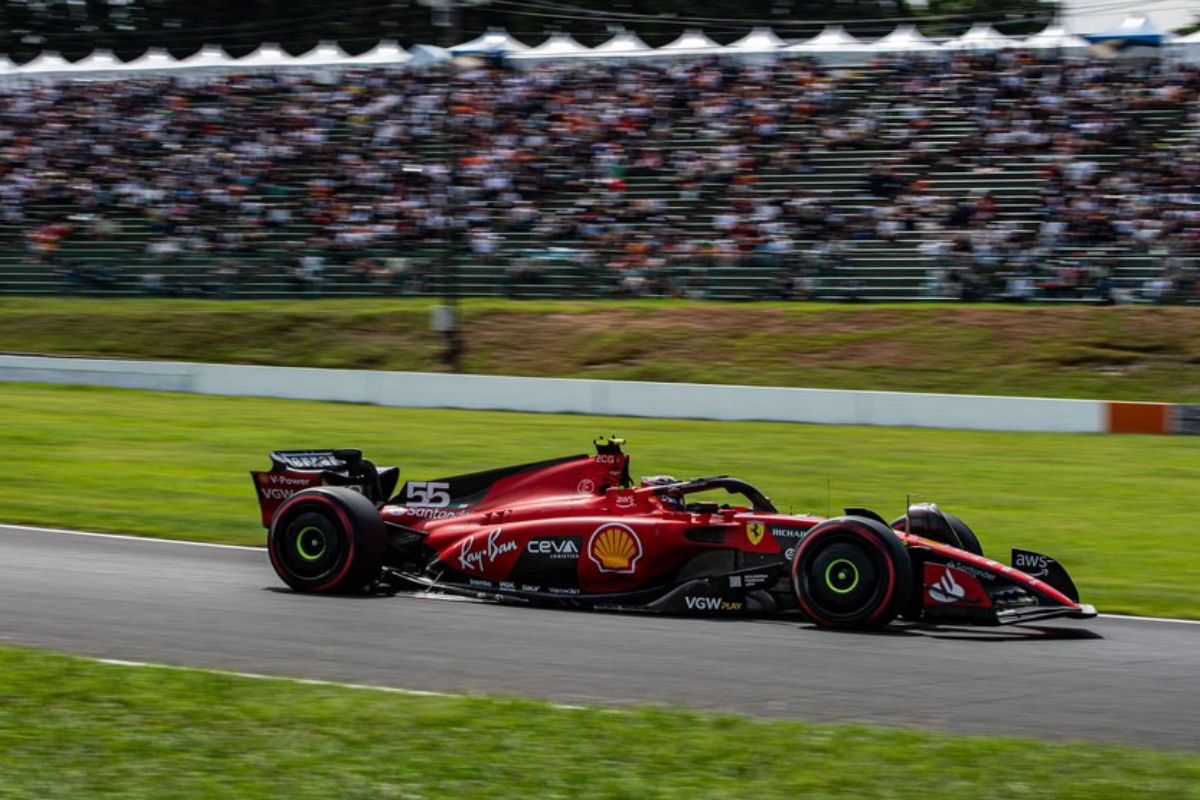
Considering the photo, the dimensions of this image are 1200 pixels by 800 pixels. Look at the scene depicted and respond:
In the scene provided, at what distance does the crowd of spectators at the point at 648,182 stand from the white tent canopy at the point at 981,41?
1.48ft

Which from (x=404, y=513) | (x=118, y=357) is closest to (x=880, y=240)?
(x=118, y=357)

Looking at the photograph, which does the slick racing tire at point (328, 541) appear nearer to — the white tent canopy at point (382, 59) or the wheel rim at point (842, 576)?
the wheel rim at point (842, 576)

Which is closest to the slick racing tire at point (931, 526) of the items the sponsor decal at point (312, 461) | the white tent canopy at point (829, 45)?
the sponsor decal at point (312, 461)

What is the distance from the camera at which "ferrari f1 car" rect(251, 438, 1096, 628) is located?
8.41 meters

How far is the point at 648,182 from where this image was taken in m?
29.0

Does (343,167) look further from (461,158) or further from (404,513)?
(404,513)

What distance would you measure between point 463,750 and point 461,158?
2596cm

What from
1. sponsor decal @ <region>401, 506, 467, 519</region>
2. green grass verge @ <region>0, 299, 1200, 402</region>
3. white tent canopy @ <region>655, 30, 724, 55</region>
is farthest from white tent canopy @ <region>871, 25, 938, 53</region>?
sponsor decal @ <region>401, 506, 467, 519</region>

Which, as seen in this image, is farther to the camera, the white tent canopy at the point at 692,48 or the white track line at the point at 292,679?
the white tent canopy at the point at 692,48

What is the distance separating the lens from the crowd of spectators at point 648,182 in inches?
998

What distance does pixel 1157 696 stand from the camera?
277 inches

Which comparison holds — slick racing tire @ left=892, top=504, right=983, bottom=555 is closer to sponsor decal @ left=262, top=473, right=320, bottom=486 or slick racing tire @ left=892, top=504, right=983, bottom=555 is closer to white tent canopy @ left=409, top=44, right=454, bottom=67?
sponsor decal @ left=262, top=473, right=320, bottom=486

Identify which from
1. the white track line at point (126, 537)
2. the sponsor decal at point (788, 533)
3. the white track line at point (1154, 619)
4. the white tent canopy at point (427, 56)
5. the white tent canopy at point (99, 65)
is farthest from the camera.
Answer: the white tent canopy at point (99, 65)

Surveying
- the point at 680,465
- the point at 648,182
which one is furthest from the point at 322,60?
the point at 680,465
